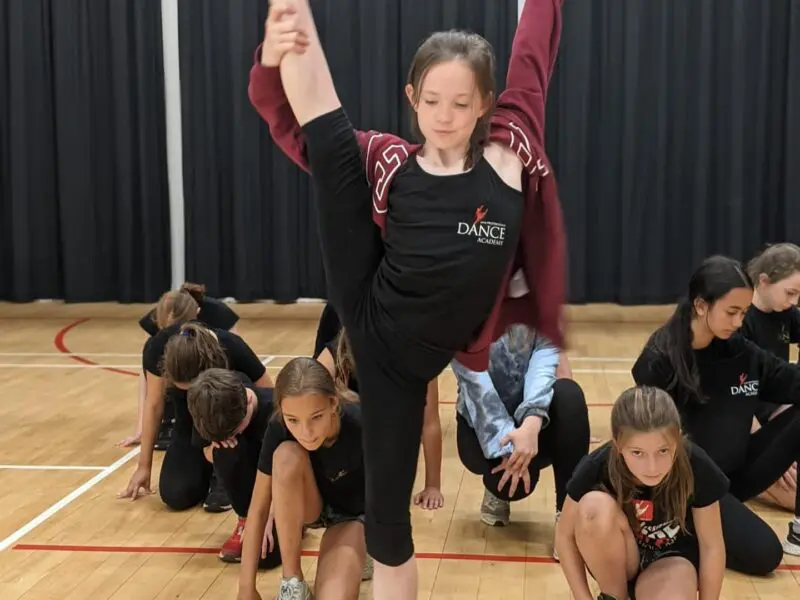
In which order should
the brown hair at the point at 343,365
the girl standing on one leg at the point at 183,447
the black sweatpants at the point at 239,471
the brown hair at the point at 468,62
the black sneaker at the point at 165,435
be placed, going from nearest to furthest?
the brown hair at the point at 468,62 → the black sweatpants at the point at 239,471 → the brown hair at the point at 343,365 → the girl standing on one leg at the point at 183,447 → the black sneaker at the point at 165,435

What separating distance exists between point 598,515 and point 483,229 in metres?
0.91

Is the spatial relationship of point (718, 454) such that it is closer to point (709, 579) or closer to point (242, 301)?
point (709, 579)

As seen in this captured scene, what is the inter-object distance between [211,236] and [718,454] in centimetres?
477

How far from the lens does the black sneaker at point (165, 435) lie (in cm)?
370

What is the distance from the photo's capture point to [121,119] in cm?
694

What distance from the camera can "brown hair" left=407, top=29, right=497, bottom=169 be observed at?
→ 1476mm

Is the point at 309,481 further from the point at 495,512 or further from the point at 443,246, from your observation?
the point at 443,246

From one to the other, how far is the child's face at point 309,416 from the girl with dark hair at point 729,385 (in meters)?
0.89

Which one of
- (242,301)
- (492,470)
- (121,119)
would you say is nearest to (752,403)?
(492,470)

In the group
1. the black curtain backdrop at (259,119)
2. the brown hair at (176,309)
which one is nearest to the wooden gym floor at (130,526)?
the brown hair at (176,309)

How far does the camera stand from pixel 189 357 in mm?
2863

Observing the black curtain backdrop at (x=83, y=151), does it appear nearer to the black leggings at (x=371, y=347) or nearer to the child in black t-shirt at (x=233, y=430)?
the child in black t-shirt at (x=233, y=430)

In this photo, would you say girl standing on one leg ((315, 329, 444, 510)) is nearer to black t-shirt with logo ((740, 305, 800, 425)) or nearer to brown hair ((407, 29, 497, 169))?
black t-shirt with logo ((740, 305, 800, 425))

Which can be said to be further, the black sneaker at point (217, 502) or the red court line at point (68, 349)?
the red court line at point (68, 349)
